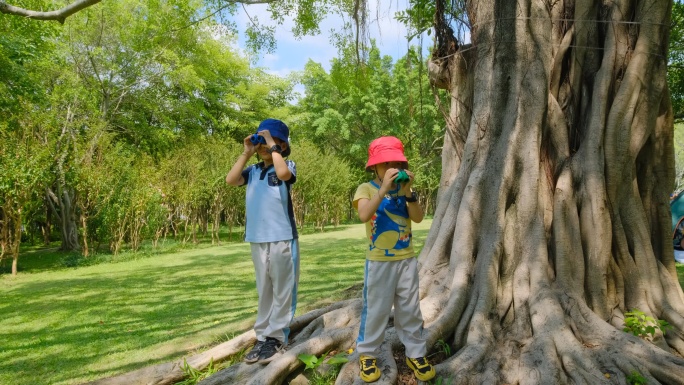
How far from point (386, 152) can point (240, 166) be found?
1101mm

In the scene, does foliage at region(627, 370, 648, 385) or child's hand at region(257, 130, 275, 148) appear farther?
child's hand at region(257, 130, 275, 148)

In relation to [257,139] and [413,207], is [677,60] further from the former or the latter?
[257,139]

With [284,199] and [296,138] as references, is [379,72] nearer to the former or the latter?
[296,138]

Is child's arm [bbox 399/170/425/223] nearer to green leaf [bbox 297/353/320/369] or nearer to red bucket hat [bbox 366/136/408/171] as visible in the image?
red bucket hat [bbox 366/136/408/171]

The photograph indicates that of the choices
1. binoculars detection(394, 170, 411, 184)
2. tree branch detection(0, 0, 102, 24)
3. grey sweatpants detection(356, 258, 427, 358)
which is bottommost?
grey sweatpants detection(356, 258, 427, 358)

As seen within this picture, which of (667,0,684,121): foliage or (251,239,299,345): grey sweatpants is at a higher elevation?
(667,0,684,121): foliage

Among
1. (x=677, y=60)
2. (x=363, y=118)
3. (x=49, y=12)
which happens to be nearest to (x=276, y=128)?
(x=49, y=12)

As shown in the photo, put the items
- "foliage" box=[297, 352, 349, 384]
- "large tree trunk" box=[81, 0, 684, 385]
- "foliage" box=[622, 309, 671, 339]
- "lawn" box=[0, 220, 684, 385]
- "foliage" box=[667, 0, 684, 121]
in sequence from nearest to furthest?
"foliage" box=[297, 352, 349, 384], "large tree trunk" box=[81, 0, 684, 385], "foliage" box=[622, 309, 671, 339], "lawn" box=[0, 220, 684, 385], "foliage" box=[667, 0, 684, 121]

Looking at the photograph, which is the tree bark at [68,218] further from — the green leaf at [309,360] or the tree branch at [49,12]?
the green leaf at [309,360]

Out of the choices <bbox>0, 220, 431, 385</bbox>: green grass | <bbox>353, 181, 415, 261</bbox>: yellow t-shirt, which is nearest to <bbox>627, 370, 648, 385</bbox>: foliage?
<bbox>353, 181, 415, 261</bbox>: yellow t-shirt

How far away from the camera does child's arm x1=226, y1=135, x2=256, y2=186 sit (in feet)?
10.5

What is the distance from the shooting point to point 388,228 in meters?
2.78

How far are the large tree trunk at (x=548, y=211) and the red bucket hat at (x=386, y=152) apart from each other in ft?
3.75

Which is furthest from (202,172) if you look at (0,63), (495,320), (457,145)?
(495,320)
